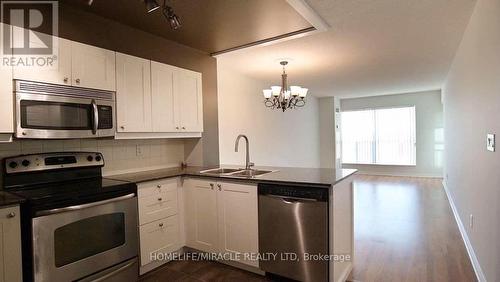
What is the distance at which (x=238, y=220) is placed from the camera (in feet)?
8.49

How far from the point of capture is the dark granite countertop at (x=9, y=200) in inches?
66.6

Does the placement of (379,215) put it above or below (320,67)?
below

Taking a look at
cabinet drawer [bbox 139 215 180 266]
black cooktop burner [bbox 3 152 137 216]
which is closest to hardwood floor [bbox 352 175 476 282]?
cabinet drawer [bbox 139 215 180 266]

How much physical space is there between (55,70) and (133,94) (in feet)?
2.20

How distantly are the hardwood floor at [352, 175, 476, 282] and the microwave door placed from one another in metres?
2.67

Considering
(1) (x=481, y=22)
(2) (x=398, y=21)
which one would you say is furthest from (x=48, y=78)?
(1) (x=481, y=22)

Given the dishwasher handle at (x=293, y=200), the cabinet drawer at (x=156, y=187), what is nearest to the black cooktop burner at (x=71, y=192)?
the cabinet drawer at (x=156, y=187)

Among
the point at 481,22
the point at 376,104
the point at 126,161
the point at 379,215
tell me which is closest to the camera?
the point at 481,22

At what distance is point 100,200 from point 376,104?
26.3 ft

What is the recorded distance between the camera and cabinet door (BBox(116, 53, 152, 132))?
256cm

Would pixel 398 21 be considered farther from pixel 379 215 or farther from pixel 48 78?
pixel 48 78

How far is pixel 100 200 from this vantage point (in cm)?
213

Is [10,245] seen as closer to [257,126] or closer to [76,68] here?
[76,68]

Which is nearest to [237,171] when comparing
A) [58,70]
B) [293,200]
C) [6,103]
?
[293,200]
